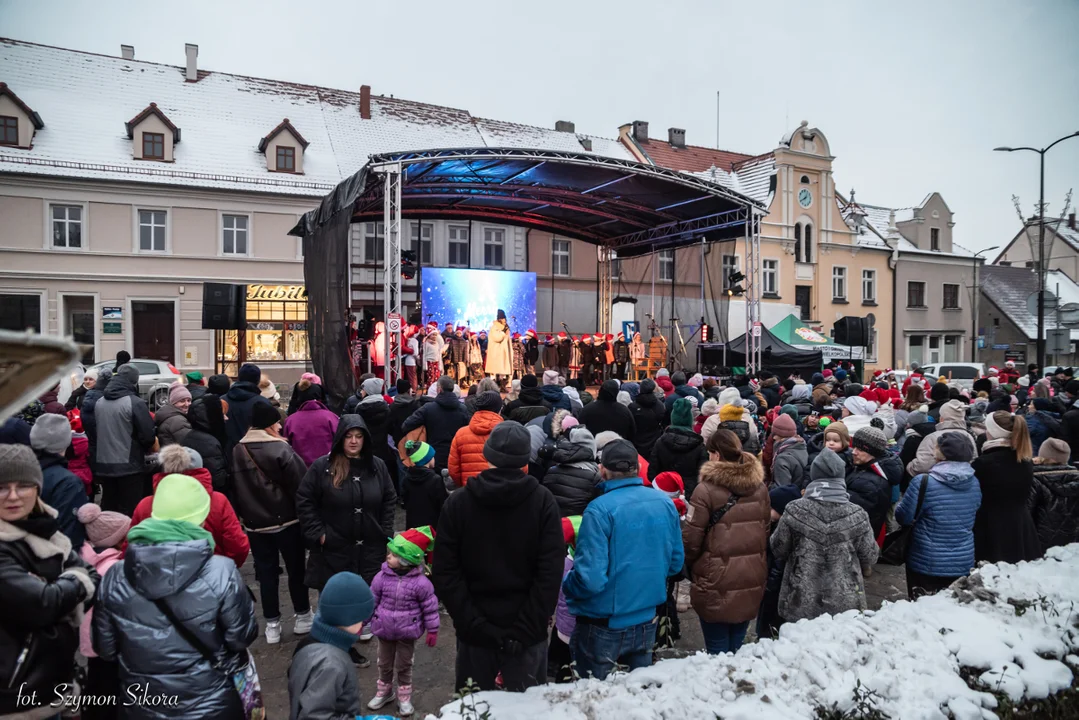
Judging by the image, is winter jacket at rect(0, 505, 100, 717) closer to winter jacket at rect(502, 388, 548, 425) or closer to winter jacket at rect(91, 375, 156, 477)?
winter jacket at rect(91, 375, 156, 477)

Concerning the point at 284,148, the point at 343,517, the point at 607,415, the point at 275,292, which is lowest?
the point at 343,517

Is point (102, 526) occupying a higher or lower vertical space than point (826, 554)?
higher

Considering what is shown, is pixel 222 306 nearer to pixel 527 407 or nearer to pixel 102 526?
pixel 527 407

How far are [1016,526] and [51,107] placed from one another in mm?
28904

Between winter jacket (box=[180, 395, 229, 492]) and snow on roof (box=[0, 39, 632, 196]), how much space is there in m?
20.0

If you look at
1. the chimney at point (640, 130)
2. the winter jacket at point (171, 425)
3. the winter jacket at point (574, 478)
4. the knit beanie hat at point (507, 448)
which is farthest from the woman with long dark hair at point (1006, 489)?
the chimney at point (640, 130)

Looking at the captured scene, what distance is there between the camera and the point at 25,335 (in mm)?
955

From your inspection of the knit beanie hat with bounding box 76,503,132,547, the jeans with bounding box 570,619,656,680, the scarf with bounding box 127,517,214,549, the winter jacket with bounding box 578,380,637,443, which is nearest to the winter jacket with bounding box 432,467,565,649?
the jeans with bounding box 570,619,656,680

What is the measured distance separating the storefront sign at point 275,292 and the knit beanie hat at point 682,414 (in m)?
20.2

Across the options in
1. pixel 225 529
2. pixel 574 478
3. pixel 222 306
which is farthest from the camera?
pixel 222 306

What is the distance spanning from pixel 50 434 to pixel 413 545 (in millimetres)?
2283

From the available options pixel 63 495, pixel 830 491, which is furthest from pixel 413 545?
pixel 830 491

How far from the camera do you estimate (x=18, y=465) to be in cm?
268

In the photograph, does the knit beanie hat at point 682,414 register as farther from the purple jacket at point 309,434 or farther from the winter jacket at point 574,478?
the purple jacket at point 309,434
